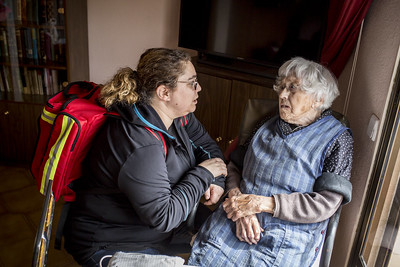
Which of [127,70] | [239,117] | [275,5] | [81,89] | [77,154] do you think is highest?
[275,5]

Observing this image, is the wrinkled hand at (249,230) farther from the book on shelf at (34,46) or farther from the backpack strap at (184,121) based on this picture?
the book on shelf at (34,46)

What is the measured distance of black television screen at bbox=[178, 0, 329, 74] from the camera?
7.61 feet

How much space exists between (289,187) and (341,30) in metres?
1.00

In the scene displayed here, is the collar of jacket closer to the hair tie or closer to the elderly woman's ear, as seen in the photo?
the hair tie

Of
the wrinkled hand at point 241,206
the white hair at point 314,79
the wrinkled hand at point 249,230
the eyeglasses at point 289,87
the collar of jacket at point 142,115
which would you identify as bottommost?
the wrinkled hand at point 249,230

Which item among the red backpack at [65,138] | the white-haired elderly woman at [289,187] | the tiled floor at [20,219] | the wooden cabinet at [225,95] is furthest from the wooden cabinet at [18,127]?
the white-haired elderly woman at [289,187]

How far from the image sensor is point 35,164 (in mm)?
1564

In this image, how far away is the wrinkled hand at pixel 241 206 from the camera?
1542mm

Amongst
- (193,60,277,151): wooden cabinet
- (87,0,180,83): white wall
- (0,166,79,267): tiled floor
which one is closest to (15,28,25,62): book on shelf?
(87,0,180,83): white wall

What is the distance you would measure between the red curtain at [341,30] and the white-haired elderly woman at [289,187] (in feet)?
1.40

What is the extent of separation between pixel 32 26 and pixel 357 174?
2501 mm

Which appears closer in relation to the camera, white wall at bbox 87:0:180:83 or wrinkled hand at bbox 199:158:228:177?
wrinkled hand at bbox 199:158:228:177

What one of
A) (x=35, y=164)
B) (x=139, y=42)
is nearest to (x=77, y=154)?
(x=35, y=164)

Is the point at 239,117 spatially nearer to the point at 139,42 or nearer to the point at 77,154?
the point at 139,42
